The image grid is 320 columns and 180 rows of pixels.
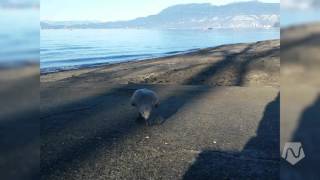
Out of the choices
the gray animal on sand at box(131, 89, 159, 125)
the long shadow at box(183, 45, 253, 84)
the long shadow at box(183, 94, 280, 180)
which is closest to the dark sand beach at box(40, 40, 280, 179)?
the long shadow at box(183, 94, 280, 180)

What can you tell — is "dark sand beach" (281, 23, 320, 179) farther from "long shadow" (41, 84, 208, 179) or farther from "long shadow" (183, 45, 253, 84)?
"long shadow" (183, 45, 253, 84)

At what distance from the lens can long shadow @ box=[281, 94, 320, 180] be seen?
117cm

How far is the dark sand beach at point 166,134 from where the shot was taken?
6051 mm

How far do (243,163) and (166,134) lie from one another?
86.3 inches

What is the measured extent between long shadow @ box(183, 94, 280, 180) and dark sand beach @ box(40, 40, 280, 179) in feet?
0.04

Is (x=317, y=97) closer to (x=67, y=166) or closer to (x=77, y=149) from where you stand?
(x=67, y=166)

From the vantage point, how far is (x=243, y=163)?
6148mm

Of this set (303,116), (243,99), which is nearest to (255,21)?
(243,99)

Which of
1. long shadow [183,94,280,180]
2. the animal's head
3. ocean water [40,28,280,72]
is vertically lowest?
long shadow [183,94,280,180]

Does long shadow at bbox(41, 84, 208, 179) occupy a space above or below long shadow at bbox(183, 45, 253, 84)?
below

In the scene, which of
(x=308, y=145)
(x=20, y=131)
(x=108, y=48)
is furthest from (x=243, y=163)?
(x=108, y=48)

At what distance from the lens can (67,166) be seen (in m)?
6.28

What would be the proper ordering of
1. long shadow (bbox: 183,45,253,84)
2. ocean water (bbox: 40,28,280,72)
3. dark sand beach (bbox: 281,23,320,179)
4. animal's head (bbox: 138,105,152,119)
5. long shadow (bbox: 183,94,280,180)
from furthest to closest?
ocean water (bbox: 40,28,280,72), long shadow (bbox: 183,45,253,84), animal's head (bbox: 138,105,152,119), long shadow (bbox: 183,94,280,180), dark sand beach (bbox: 281,23,320,179)

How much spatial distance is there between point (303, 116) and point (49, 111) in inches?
388
